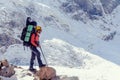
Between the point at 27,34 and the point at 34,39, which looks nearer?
the point at 27,34

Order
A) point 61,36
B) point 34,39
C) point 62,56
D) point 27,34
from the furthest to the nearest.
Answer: point 61,36 < point 62,56 < point 34,39 < point 27,34

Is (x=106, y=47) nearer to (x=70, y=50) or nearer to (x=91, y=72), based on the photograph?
(x=70, y=50)

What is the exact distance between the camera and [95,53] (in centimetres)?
5950

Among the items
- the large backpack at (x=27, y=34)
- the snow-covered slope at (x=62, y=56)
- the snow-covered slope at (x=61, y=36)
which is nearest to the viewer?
the large backpack at (x=27, y=34)

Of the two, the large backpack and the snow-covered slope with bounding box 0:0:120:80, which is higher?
the large backpack

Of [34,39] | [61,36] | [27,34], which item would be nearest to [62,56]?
[61,36]

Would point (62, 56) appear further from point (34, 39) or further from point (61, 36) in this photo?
point (34, 39)

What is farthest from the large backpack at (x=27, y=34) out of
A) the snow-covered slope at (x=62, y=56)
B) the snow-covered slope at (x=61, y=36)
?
the snow-covered slope at (x=62, y=56)

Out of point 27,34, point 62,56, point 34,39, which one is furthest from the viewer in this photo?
point 62,56

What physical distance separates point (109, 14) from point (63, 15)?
12629 mm

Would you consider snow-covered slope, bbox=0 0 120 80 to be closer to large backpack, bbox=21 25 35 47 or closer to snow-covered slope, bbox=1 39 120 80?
snow-covered slope, bbox=1 39 120 80

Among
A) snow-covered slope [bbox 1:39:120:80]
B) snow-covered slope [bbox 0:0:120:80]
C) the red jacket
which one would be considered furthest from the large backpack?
snow-covered slope [bbox 1:39:120:80]

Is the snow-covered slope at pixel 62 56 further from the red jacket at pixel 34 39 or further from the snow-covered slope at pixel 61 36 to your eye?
the red jacket at pixel 34 39

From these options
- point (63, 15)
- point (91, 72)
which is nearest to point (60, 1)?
point (63, 15)
